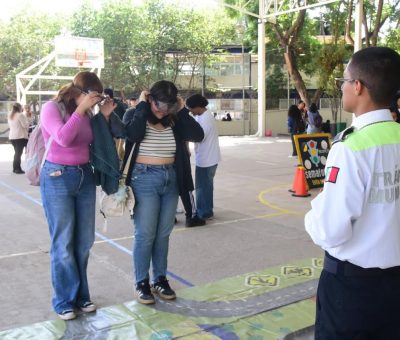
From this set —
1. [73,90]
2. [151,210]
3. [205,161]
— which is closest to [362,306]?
[151,210]

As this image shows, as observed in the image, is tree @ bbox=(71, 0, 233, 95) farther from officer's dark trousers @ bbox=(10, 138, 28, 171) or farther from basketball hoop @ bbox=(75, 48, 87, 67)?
officer's dark trousers @ bbox=(10, 138, 28, 171)

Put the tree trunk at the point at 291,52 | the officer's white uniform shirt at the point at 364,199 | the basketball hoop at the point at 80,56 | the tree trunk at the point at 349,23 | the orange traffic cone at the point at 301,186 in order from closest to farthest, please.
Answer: the officer's white uniform shirt at the point at 364,199 < the orange traffic cone at the point at 301,186 < the tree trunk at the point at 349,23 < the tree trunk at the point at 291,52 < the basketball hoop at the point at 80,56

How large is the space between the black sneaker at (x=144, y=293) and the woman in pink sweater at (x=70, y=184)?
A: 1.54 ft

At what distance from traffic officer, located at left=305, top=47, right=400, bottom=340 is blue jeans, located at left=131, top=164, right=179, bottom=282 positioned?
6.50 ft

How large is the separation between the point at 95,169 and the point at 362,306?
2350 millimetres

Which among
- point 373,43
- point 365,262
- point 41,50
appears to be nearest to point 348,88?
point 365,262

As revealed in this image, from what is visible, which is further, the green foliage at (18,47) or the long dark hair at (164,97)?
the green foliage at (18,47)

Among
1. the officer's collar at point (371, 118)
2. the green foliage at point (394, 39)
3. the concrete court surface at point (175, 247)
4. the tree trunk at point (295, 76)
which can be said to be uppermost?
the green foliage at point (394, 39)

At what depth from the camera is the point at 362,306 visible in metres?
1.89

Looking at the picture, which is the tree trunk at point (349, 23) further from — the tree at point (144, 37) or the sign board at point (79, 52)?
the sign board at point (79, 52)

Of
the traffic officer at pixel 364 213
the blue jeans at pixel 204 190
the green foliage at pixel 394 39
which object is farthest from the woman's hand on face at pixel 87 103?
the green foliage at pixel 394 39

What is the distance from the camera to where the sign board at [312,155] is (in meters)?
9.23

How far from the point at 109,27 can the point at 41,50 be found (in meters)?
5.17

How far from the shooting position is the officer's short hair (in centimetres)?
192
